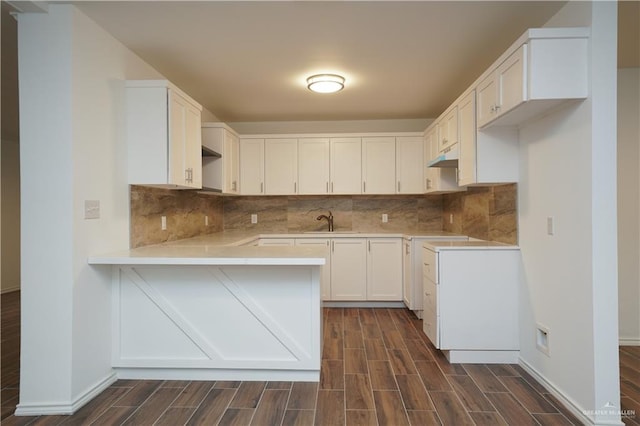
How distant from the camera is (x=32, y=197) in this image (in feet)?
6.88

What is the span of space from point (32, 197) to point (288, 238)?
2681 millimetres

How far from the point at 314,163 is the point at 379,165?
32.9 inches

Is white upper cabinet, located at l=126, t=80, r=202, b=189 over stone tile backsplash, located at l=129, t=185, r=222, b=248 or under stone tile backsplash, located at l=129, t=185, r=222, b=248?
over

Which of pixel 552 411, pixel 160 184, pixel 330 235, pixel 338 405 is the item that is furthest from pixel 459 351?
pixel 160 184

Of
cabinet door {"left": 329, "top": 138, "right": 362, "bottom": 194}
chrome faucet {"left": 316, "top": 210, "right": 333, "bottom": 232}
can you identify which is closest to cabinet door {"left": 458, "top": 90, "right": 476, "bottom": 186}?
cabinet door {"left": 329, "top": 138, "right": 362, "bottom": 194}

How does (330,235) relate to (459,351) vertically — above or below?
above

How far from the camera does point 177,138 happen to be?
9.11 ft

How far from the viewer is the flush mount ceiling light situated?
10.6ft

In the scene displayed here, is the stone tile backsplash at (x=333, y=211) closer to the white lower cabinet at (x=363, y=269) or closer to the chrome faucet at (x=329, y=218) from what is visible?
the chrome faucet at (x=329, y=218)

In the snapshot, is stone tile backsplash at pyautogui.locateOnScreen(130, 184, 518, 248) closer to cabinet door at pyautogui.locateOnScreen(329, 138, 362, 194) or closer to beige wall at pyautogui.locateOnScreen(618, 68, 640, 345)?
cabinet door at pyautogui.locateOnScreen(329, 138, 362, 194)

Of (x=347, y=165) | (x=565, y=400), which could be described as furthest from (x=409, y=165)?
(x=565, y=400)

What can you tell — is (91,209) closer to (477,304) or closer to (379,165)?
(477,304)

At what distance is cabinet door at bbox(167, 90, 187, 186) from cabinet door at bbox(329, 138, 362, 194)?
6.98 feet

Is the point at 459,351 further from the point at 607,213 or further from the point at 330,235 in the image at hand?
the point at 330,235
